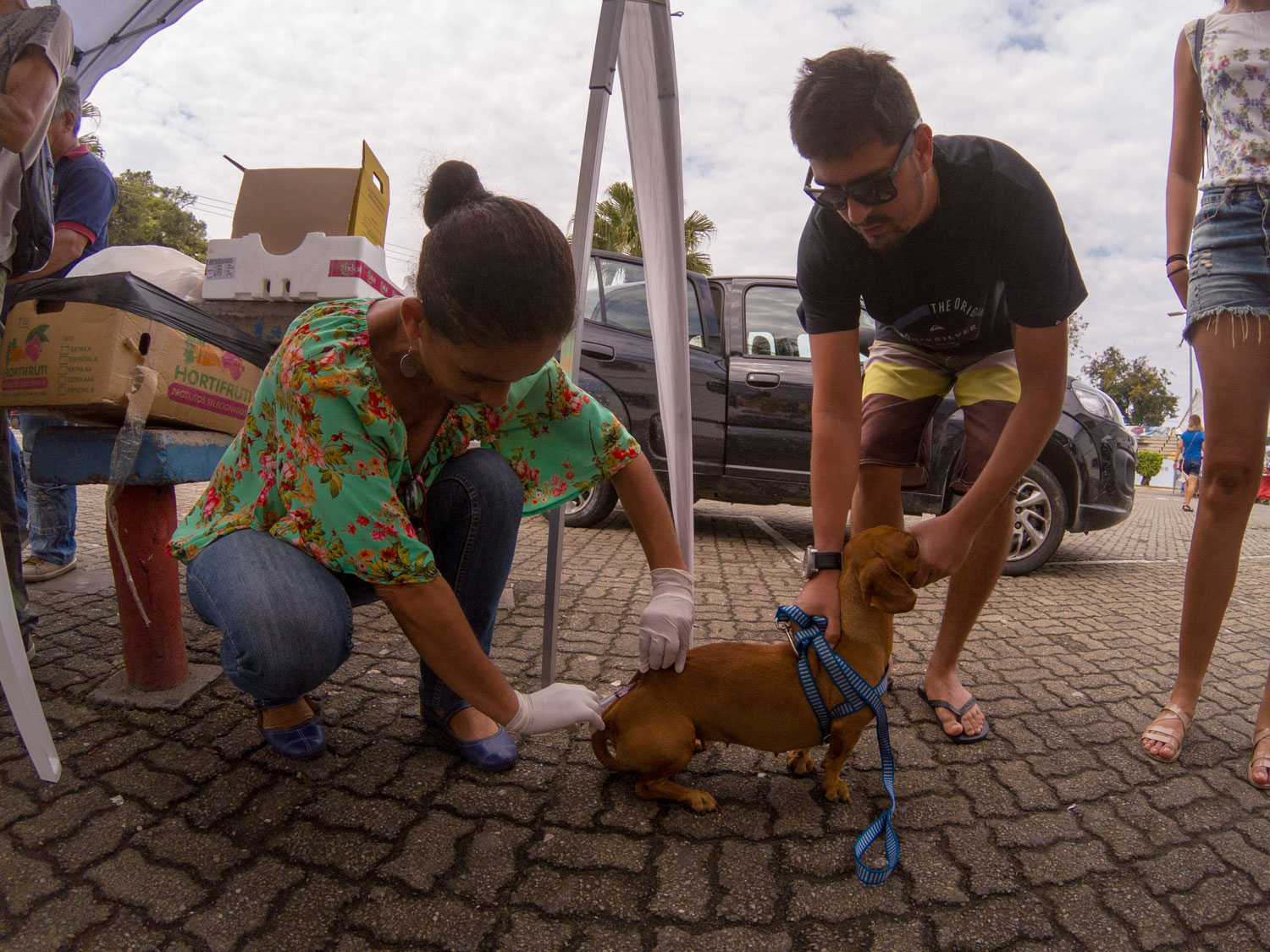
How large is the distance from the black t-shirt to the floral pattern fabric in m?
0.74

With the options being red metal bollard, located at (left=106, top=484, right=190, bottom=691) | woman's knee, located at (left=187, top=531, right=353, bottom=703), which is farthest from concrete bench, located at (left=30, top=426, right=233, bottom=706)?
woman's knee, located at (left=187, top=531, right=353, bottom=703)

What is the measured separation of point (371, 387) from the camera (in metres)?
1.44

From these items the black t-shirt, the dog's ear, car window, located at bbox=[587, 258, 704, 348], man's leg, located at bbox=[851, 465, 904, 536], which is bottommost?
the dog's ear

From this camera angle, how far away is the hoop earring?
1.41m

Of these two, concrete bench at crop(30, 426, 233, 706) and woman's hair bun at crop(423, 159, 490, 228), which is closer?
woman's hair bun at crop(423, 159, 490, 228)

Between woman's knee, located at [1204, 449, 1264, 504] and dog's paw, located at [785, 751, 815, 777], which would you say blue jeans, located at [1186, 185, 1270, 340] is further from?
dog's paw, located at [785, 751, 815, 777]

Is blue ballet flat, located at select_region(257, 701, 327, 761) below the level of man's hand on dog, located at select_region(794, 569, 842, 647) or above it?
below

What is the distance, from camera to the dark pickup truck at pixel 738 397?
452 centimetres

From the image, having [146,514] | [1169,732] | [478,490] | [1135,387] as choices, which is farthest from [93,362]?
[1135,387]

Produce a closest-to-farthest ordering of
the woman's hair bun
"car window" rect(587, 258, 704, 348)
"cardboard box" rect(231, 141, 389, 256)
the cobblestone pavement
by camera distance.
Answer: the cobblestone pavement → the woman's hair bun → "cardboard box" rect(231, 141, 389, 256) → "car window" rect(587, 258, 704, 348)

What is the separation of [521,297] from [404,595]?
625 millimetres

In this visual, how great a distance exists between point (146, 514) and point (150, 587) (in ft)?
0.70

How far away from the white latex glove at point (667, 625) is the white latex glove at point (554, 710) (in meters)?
0.16

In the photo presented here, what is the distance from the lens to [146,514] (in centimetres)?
192
